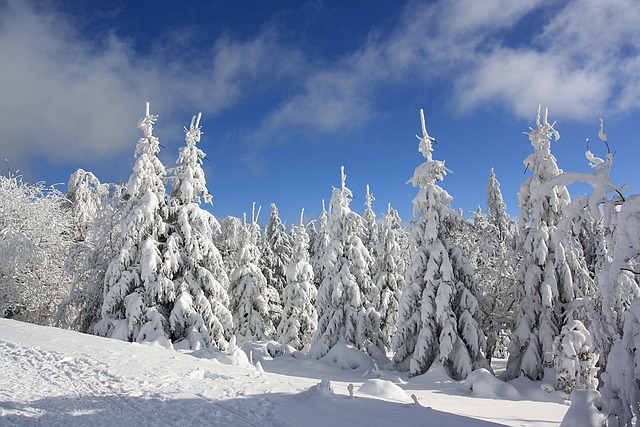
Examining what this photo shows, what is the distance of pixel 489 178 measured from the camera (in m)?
36.3

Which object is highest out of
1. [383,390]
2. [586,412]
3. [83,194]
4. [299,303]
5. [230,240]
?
[83,194]

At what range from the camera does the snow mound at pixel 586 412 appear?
23.3 ft

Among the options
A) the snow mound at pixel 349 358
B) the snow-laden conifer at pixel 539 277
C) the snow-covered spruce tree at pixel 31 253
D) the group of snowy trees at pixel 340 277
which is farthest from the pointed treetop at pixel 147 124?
the snow-laden conifer at pixel 539 277

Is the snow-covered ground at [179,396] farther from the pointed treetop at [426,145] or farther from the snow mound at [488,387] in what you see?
the pointed treetop at [426,145]

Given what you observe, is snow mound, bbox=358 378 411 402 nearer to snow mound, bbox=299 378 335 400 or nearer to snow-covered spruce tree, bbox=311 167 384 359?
snow mound, bbox=299 378 335 400

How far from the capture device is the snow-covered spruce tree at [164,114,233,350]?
17.8 metres

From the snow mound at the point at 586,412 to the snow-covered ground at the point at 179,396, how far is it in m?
1.66

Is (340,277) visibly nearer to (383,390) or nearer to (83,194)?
(383,390)

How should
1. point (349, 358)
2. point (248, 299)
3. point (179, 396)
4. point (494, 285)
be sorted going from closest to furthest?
point (179, 396) → point (349, 358) → point (494, 285) → point (248, 299)

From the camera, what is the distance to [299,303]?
2895 cm

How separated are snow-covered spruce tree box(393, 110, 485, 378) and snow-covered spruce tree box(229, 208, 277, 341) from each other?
11827 mm

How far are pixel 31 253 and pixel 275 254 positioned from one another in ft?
62.8

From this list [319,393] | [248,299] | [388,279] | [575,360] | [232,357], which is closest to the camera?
[319,393]

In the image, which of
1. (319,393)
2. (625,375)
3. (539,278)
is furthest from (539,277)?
(319,393)
